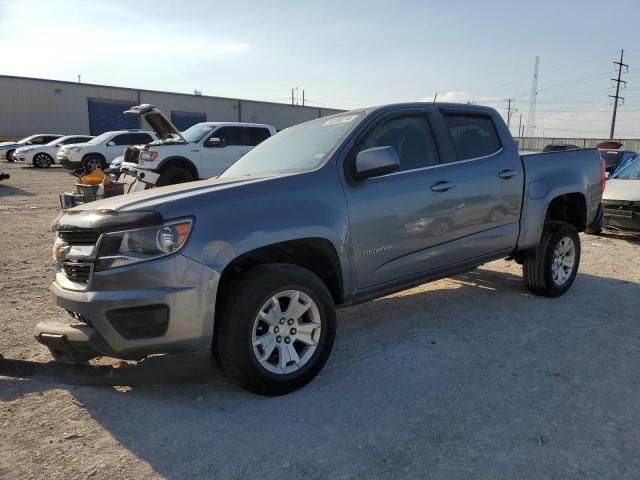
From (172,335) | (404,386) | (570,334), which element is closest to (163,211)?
(172,335)

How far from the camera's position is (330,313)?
3.57 meters

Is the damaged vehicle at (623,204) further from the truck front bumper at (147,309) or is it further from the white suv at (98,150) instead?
the white suv at (98,150)

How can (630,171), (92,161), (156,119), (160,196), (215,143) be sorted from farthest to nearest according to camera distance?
(92,161)
(215,143)
(156,119)
(630,171)
(160,196)

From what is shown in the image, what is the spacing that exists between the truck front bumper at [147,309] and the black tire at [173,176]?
9.48 metres

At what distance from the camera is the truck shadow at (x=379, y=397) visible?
2.81 meters

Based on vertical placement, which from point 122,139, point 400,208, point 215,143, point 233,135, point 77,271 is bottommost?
point 77,271

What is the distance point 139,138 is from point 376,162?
20.1 m

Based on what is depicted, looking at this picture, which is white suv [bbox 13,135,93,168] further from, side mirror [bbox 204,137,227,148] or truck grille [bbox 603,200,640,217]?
truck grille [bbox 603,200,640,217]

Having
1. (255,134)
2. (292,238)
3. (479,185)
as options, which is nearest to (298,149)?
(292,238)

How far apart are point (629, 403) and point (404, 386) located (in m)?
1.39

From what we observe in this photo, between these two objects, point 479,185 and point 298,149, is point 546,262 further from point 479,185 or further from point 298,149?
point 298,149

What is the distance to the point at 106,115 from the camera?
4478cm

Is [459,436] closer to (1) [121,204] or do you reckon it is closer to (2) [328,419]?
(2) [328,419]

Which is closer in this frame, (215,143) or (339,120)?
(339,120)
